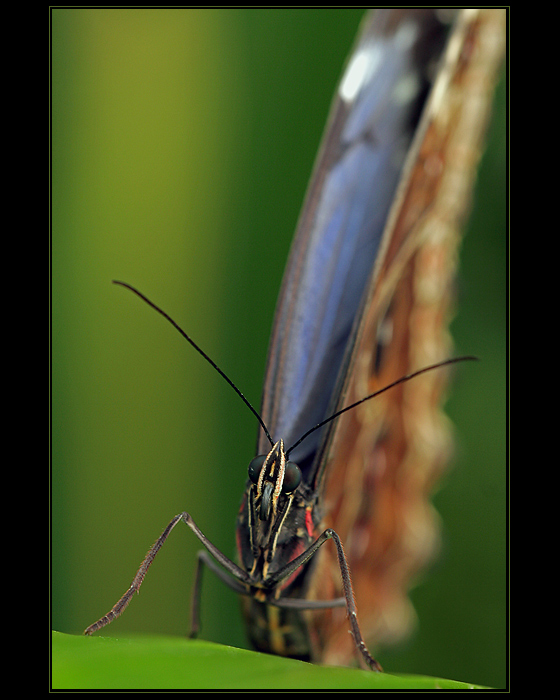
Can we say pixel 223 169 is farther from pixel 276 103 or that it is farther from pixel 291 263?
pixel 291 263

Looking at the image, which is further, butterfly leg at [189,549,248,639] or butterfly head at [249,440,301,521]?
butterfly leg at [189,549,248,639]

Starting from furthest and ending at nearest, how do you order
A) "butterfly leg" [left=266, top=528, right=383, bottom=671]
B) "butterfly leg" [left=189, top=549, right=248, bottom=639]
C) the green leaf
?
"butterfly leg" [left=189, top=549, right=248, bottom=639], "butterfly leg" [left=266, top=528, right=383, bottom=671], the green leaf

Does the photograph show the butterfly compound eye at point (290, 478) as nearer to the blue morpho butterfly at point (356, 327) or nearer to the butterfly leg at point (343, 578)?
the blue morpho butterfly at point (356, 327)

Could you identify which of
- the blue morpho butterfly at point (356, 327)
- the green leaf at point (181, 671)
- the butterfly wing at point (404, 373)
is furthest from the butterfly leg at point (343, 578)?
the green leaf at point (181, 671)

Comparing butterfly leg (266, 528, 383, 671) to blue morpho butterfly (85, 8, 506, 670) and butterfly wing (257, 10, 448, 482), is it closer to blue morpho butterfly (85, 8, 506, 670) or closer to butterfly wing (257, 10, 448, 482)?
blue morpho butterfly (85, 8, 506, 670)

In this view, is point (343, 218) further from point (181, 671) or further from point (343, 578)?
point (181, 671)

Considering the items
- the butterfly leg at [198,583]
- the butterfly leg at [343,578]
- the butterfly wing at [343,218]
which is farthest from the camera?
the butterfly leg at [198,583]

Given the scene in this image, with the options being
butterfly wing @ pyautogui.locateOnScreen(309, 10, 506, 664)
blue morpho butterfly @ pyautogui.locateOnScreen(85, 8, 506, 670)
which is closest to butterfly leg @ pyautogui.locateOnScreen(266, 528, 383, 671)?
blue morpho butterfly @ pyautogui.locateOnScreen(85, 8, 506, 670)
